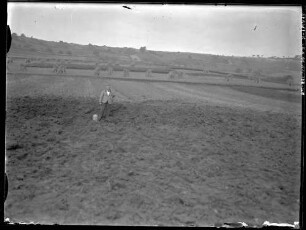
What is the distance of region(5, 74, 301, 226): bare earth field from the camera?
5570mm

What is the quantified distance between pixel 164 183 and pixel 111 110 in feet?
23.6

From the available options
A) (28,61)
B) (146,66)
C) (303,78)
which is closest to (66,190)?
(303,78)

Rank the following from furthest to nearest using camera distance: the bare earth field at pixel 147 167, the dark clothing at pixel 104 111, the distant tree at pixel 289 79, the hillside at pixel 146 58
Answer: the hillside at pixel 146 58 → the distant tree at pixel 289 79 → the dark clothing at pixel 104 111 → the bare earth field at pixel 147 167

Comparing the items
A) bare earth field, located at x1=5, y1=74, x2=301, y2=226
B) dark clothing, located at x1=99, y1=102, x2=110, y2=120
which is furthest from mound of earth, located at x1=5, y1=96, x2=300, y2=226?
dark clothing, located at x1=99, y1=102, x2=110, y2=120

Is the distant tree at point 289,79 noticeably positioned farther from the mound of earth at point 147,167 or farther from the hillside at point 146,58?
the mound of earth at point 147,167

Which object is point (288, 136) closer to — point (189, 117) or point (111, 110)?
point (189, 117)

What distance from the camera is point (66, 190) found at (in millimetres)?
6141

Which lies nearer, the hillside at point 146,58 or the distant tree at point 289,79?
the distant tree at point 289,79

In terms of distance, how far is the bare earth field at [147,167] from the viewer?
5570 mm

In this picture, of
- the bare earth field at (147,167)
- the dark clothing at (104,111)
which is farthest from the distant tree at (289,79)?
the dark clothing at (104,111)

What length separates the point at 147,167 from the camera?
24.9 feet

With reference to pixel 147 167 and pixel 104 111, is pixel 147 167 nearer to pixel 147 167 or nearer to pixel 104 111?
pixel 147 167

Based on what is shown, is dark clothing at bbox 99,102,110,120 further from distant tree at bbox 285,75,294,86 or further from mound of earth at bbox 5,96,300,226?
distant tree at bbox 285,75,294,86

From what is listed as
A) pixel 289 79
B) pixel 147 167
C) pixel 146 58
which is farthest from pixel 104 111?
pixel 146 58
